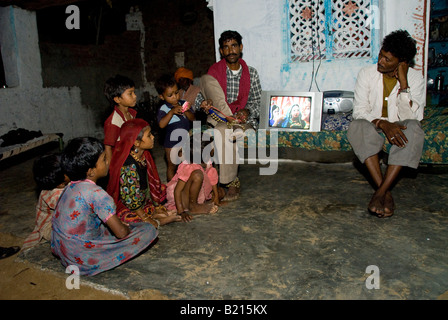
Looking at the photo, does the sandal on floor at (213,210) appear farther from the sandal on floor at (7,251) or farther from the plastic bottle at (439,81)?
the plastic bottle at (439,81)

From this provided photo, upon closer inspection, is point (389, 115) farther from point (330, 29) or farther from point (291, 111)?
point (330, 29)

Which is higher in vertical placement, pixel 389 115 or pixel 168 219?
pixel 389 115

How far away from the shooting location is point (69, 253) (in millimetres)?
2271

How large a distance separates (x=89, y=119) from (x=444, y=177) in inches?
285

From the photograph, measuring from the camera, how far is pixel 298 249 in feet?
8.20

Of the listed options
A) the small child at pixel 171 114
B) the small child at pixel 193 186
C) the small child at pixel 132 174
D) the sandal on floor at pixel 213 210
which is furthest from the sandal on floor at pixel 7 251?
the small child at pixel 171 114

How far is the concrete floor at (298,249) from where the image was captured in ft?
6.74

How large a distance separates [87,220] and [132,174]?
34.4 inches

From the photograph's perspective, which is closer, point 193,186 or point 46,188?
point 46,188

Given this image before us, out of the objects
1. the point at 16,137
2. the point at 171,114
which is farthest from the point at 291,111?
the point at 16,137

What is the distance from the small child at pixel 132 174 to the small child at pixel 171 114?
0.62 m

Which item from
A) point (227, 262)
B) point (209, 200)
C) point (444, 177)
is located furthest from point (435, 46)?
point (227, 262)

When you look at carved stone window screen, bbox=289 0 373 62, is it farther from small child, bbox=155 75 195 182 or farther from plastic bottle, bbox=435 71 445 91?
plastic bottle, bbox=435 71 445 91
